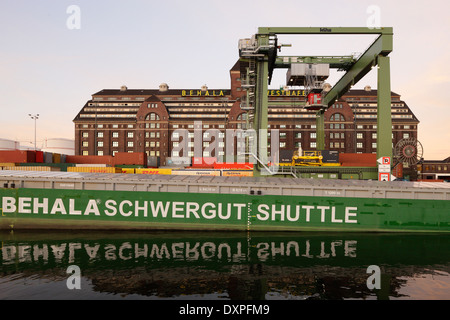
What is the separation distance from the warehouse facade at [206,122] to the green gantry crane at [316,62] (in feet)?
183

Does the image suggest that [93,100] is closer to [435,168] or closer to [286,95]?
[286,95]

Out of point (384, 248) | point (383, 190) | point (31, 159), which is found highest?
point (31, 159)

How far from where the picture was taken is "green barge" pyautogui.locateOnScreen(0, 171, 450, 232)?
22.5 m

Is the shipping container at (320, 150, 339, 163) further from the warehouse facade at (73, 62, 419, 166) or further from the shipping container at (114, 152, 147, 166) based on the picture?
the warehouse facade at (73, 62, 419, 166)

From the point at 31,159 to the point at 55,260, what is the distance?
116 feet

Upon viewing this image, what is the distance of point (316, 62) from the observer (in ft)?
123

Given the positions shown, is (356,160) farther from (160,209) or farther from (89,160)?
(89,160)

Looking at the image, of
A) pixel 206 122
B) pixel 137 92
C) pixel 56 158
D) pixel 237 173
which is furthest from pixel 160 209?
pixel 137 92

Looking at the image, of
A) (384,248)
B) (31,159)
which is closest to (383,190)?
(384,248)

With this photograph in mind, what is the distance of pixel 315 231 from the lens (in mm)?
22578

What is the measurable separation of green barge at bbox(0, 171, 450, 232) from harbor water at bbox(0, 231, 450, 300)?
3.45ft

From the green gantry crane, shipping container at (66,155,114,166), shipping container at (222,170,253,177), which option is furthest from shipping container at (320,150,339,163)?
shipping container at (66,155,114,166)

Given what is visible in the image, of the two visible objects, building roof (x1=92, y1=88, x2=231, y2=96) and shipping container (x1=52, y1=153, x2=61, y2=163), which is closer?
shipping container (x1=52, y1=153, x2=61, y2=163)
